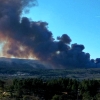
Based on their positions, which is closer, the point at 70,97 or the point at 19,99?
the point at 19,99

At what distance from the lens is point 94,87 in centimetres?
7150

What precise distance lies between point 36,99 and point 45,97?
555 centimetres

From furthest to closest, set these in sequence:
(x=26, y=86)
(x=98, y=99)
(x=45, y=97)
→ (x=26, y=86), (x=45, y=97), (x=98, y=99)

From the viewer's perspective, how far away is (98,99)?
58.3 meters

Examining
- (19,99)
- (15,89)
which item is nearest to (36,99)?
(19,99)

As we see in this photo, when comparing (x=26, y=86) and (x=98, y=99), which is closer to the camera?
(x=98, y=99)

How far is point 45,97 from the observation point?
6681 centimetres

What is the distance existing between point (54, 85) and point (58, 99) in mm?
13265

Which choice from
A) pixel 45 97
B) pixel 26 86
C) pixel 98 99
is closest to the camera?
pixel 98 99

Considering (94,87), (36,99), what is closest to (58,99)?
(36,99)

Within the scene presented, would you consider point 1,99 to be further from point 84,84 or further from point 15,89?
point 84,84

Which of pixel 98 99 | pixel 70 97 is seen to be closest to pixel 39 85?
pixel 70 97

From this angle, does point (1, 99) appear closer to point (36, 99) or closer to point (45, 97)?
point (36, 99)

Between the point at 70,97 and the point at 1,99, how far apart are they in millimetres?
17747
